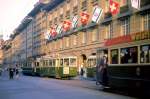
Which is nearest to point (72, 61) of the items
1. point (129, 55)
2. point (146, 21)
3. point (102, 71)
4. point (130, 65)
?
point (146, 21)

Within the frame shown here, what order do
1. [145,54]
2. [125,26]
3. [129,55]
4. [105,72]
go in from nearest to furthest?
[145,54] → [129,55] → [105,72] → [125,26]

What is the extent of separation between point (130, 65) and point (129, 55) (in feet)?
1.82

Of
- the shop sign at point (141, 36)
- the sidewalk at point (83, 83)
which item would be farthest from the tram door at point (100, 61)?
the shop sign at point (141, 36)

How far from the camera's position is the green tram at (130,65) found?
1756 centimetres

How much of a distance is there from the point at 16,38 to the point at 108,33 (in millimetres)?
85022

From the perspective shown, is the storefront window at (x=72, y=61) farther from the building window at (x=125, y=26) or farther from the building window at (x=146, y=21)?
the building window at (x=146, y=21)

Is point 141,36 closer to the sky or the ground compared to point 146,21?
closer to the ground

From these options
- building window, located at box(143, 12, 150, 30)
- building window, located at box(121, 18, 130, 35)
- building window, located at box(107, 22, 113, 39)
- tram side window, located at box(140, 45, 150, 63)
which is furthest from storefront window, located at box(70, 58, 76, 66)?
tram side window, located at box(140, 45, 150, 63)

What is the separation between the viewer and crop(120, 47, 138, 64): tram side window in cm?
1853

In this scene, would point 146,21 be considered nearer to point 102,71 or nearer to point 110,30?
point 110,30

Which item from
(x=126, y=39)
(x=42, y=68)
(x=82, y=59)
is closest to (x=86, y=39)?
(x=82, y=59)

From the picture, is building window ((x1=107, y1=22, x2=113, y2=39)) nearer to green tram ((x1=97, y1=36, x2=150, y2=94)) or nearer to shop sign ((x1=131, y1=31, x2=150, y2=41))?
green tram ((x1=97, y1=36, x2=150, y2=94))

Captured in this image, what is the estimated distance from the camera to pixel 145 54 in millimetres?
17594

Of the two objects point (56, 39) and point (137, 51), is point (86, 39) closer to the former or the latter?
point (56, 39)
